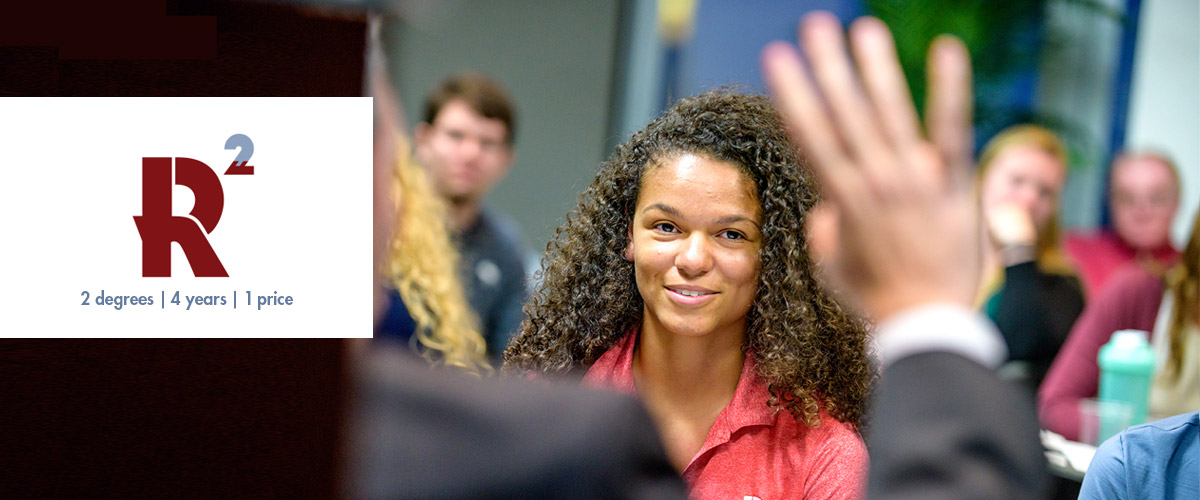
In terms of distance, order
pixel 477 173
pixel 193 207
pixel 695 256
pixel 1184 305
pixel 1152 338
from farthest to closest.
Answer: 1. pixel 1152 338
2. pixel 1184 305
3. pixel 477 173
4. pixel 695 256
5. pixel 193 207

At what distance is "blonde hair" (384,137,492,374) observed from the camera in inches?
74.2

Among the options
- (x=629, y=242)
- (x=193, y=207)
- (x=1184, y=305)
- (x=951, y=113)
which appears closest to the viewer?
(x=951, y=113)

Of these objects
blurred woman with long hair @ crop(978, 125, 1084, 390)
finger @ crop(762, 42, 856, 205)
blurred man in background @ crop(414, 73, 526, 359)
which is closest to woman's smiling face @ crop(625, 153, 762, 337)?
blurred man in background @ crop(414, 73, 526, 359)

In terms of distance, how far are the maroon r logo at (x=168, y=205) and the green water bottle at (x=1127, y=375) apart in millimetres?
2281

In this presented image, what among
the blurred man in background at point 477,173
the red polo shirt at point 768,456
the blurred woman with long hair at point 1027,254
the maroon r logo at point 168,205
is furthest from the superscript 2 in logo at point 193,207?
the blurred woman with long hair at point 1027,254

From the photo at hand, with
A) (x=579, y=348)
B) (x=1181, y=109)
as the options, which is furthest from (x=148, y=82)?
(x=1181, y=109)

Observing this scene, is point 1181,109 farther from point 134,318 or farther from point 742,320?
point 134,318

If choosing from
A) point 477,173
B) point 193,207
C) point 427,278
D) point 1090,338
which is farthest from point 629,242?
point 1090,338

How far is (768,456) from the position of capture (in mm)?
1685

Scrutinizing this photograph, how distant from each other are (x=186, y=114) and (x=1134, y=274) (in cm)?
275

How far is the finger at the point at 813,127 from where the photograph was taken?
58cm

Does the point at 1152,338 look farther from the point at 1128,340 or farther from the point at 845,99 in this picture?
the point at 845,99

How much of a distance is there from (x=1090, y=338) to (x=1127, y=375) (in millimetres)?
223

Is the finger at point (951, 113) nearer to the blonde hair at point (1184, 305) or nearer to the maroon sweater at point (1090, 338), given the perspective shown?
the maroon sweater at point (1090, 338)
